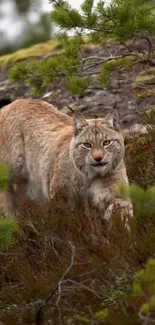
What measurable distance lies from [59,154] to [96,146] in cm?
75

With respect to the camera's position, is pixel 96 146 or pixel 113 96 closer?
pixel 96 146

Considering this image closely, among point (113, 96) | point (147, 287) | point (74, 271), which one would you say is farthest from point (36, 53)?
point (147, 287)

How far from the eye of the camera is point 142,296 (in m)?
5.28

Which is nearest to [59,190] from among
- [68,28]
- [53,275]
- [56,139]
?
[56,139]

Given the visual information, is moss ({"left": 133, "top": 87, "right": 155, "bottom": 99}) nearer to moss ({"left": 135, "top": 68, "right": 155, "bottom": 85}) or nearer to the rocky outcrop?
the rocky outcrop

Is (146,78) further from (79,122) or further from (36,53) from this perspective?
(79,122)

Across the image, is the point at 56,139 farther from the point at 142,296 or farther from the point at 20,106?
the point at 142,296

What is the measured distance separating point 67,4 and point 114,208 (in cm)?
194

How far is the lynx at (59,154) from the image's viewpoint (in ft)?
28.3

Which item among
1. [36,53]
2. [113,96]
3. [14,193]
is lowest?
[14,193]

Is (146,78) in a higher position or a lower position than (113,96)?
higher

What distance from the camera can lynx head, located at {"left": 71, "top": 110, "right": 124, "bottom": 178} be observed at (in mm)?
8555

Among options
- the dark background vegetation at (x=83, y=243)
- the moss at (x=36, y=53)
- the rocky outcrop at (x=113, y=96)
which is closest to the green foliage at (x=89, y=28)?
the dark background vegetation at (x=83, y=243)

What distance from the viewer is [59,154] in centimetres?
929
